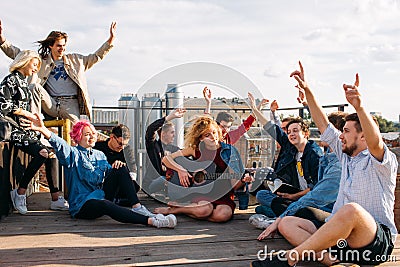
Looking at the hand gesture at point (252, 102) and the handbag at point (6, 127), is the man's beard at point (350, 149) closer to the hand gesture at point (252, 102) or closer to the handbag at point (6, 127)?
the hand gesture at point (252, 102)

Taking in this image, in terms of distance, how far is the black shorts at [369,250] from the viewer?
7.21 feet

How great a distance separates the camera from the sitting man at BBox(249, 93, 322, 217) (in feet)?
10.8

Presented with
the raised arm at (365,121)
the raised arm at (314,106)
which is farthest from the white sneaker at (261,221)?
the raised arm at (365,121)

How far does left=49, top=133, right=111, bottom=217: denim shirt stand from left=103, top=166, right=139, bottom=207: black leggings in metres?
0.08

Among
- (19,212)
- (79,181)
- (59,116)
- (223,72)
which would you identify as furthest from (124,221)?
(59,116)

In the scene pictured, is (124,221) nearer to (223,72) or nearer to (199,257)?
(199,257)

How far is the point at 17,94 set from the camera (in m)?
3.41

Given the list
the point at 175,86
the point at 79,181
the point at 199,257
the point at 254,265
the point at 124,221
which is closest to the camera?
the point at 254,265

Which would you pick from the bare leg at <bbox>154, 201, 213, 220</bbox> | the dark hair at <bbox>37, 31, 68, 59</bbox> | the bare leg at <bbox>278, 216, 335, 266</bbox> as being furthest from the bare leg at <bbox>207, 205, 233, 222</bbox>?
the dark hair at <bbox>37, 31, 68, 59</bbox>

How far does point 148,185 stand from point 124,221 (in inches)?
46.6

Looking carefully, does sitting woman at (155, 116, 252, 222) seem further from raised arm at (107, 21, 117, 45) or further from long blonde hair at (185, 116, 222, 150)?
raised arm at (107, 21, 117, 45)

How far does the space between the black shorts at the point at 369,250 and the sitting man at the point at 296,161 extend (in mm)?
1055

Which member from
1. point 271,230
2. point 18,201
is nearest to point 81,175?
point 18,201

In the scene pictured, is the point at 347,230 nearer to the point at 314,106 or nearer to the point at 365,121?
the point at 365,121
